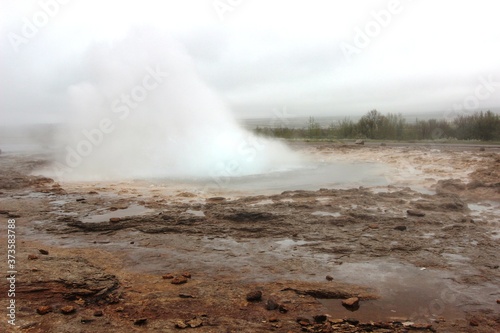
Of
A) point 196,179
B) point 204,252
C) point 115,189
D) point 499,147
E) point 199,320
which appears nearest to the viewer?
point 199,320

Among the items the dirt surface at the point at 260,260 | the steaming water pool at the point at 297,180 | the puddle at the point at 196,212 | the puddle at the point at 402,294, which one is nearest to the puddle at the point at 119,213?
the dirt surface at the point at 260,260

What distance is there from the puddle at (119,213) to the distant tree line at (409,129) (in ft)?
83.5

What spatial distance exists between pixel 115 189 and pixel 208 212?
15.9 feet

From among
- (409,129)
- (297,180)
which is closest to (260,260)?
(297,180)

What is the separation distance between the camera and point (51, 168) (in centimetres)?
1945

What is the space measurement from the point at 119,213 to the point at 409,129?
31164mm

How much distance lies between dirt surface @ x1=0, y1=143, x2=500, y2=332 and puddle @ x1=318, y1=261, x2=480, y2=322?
23 mm

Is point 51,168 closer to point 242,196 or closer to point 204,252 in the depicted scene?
point 242,196

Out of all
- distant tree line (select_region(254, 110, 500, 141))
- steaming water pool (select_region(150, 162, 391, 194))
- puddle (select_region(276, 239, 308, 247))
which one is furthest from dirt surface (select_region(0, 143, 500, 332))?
distant tree line (select_region(254, 110, 500, 141))

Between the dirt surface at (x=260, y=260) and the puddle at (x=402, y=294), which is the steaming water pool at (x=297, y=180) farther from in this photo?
the puddle at (x=402, y=294)

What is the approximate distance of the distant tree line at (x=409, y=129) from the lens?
30.2 m

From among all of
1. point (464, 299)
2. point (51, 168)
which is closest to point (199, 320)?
point (464, 299)
